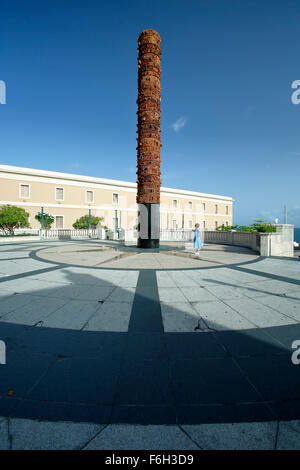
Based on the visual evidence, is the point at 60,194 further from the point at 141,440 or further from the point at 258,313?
the point at 141,440

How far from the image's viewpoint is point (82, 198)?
34281 mm

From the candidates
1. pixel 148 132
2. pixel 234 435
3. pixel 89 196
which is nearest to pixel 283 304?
pixel 234 435

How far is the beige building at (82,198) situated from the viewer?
28.5 metres

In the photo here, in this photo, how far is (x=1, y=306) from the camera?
418cm

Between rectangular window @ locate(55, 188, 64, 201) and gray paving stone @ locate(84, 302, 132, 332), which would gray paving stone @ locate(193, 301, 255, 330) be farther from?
rectangular window @ locate(55, 188, 64, 201)

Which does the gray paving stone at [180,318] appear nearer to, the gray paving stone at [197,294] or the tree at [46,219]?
the gray paving stone at [197,294]

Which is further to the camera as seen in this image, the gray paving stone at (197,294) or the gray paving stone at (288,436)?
the gray paving stone at (197,294)

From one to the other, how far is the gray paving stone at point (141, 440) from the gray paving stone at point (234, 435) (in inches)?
3.3

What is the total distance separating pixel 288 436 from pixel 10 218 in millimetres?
24887

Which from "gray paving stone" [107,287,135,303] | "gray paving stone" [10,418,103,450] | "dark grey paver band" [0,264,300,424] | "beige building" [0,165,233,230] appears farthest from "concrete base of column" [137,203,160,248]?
"beige building" [0,165,233,230]

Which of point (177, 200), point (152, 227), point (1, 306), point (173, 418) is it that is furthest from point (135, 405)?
point (177, 200)

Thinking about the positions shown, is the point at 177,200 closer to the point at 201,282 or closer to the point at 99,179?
the point at 99,179

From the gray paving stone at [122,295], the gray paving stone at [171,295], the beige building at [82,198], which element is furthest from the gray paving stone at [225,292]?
the beige building at [82,198]

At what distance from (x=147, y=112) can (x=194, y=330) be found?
46.5ft
